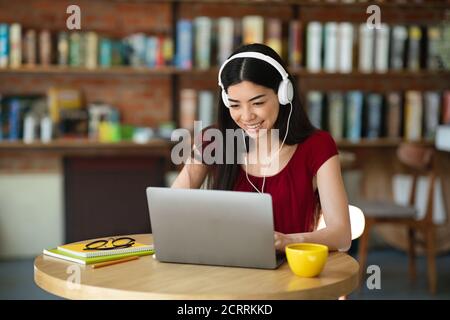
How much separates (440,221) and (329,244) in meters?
3.26

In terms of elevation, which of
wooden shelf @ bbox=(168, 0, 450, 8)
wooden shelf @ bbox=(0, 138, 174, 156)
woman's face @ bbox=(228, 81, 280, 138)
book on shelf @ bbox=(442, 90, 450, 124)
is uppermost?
wooden shelf @ bbox=(168, 0, 450, 8)

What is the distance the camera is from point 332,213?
176 cm

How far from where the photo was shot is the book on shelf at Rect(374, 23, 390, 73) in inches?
175

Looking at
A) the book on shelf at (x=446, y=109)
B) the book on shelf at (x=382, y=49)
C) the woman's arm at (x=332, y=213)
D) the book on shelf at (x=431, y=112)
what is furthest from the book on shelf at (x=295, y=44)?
the woman's arm at (x=332, y=213)

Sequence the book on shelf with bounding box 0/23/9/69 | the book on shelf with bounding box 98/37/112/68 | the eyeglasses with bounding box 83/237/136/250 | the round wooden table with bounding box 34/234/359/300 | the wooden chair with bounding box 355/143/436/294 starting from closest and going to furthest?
the round wooden table with bounding box 34/234/359/300
the eyeglasses with bounding box 83/237/136/250
the wooden chair with bounding box 355/143/436/294
the book on shelf with bounding box 0/23/9/69
the book on shelf with bounding box 98/37/112/68

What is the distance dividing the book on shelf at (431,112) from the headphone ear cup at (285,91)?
2.83 meters

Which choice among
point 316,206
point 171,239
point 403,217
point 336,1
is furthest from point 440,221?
point 171,239

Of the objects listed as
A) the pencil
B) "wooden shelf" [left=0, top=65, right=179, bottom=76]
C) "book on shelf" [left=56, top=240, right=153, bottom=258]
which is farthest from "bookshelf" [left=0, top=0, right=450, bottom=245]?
the pencil

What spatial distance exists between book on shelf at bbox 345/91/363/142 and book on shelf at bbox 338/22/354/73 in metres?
0.17

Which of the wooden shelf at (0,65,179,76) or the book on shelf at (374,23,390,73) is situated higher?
the book on shelf at (374,23,390,73)

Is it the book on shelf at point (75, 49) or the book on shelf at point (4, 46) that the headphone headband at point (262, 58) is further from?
the book on shelf at point (4, 46)

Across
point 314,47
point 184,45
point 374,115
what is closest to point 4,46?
point 184,45

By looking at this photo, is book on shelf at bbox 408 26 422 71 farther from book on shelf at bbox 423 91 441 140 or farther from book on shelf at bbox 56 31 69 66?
book on shelf at bbox 56 31 69 66
